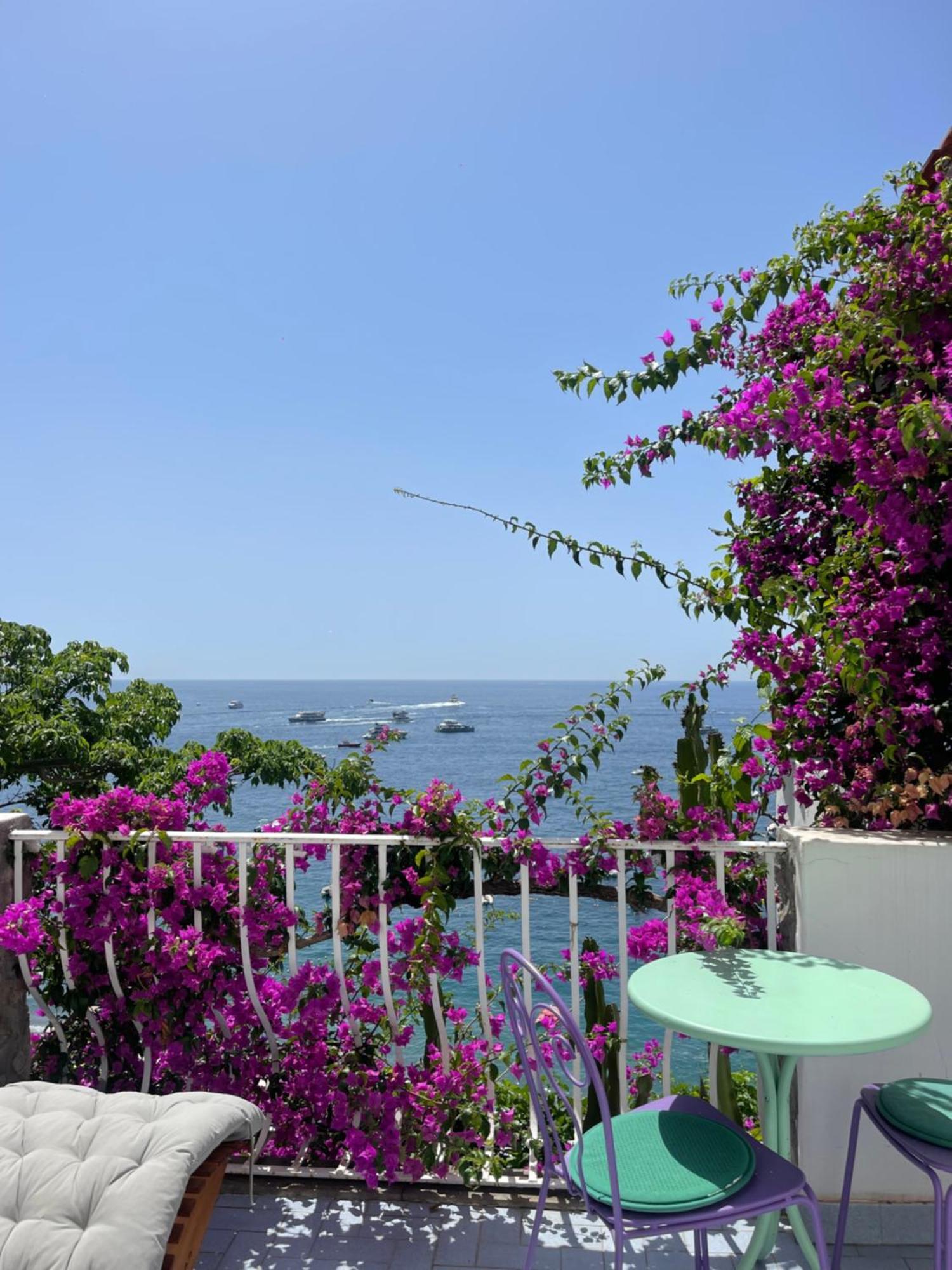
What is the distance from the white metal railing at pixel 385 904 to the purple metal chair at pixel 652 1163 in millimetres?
498

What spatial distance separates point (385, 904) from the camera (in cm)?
244

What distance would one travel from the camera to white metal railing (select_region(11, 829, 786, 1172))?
7.77 ft

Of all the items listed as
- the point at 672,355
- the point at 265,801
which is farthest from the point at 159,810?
the point at 265,801

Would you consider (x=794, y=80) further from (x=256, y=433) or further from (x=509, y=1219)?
(x=256, y=433)

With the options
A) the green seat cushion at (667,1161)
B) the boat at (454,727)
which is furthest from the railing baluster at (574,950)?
the boat at (454,727)

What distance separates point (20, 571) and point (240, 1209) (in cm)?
5108

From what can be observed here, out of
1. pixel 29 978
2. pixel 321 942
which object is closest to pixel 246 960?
pixel 321 942

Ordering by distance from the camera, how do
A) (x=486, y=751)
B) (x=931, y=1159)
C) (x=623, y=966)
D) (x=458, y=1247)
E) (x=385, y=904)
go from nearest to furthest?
1. (x=931, y=1159)
2. (x=458, y=1247)
3. (x=623, y=966)
4. (x=385, y=904)
5. (x=486, y=751)

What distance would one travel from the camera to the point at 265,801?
117 ft

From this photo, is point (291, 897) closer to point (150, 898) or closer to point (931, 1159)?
point (150, 898)

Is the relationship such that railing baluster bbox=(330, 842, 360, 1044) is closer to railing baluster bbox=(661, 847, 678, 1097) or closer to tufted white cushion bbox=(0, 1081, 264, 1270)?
tufted white cushion bbox=(0, 1081, 264, 1270)

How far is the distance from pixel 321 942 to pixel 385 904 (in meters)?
0.24

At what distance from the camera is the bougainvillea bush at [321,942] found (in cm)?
239

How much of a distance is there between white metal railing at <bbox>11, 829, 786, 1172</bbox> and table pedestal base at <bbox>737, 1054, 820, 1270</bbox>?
20.7 inches
